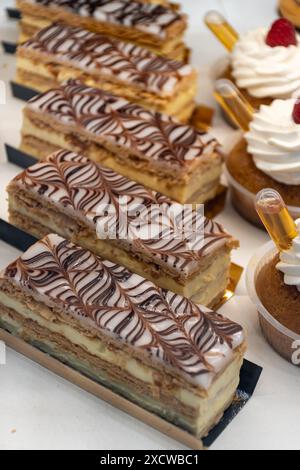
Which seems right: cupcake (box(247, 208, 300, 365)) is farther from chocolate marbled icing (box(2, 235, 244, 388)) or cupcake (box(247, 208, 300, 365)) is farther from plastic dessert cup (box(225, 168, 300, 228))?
plastic dessert cup (box(225, 168, 300, 228))

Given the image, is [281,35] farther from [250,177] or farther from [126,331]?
[126,331]

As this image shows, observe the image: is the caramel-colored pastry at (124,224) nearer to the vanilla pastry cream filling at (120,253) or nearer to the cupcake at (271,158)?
the vanilla pastry cream filling at (120,253)

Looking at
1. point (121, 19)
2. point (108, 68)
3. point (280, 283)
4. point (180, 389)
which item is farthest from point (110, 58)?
point (180, 389)

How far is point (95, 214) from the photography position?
2768mm

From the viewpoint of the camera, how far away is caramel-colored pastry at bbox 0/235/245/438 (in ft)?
7.55

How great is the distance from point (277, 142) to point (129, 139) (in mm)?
Answer: 581

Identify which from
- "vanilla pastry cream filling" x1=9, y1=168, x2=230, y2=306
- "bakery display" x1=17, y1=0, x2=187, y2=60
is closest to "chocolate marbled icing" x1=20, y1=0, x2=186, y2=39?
"bakery display" x1=17, y1=0, x2=187, y2=60

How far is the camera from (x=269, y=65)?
3488 mm

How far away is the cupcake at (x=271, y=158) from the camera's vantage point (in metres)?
2.99

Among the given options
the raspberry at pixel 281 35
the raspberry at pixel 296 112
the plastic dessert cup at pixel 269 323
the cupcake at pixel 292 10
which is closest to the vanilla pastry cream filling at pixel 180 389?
the plastic dessert cup at pixel 269 323

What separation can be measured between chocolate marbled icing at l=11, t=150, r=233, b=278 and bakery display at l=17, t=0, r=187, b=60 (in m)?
1.14

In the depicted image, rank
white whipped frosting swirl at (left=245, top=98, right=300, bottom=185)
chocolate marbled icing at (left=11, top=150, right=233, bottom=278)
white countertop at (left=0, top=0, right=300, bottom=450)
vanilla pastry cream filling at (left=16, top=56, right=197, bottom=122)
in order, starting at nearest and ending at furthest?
white countertop at (left=0, top=0, right=300, bottom=450)
chocolate marbled icing at (left=11, top=150, right=233, bottom=278)
white whipped frosting swirl at (left=245, top=98, right=300, bottom=185)
vanilla pastry cream filling at (left=16, top=56, right=197, bottom=122)

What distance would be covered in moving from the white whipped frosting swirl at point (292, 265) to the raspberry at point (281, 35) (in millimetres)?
1295
